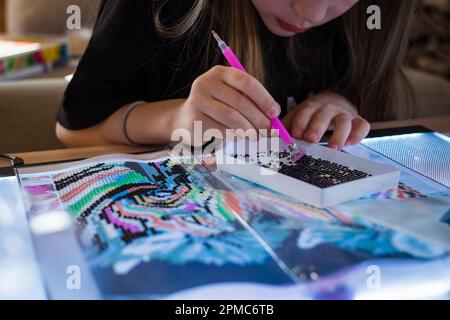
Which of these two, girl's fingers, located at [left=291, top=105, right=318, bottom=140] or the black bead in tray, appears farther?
girl's fingers, located at [left=291, top=105, right=318, bottom=140]

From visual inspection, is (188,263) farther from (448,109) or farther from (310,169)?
(448,109)

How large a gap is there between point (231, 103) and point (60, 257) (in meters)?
0.24

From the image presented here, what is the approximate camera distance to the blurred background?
916 millimetres

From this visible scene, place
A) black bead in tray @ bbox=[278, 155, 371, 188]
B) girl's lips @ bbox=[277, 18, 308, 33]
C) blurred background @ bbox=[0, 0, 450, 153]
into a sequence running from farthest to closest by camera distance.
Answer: blurred background @ bbox=[0, 0, 450, 153] → girl's lips @ bbox=[277, 18, 308, 33] → black bead in tray @ bbox=[278, 155, 371, 188]

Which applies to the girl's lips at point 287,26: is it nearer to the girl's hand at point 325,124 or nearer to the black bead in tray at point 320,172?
the girl's hand at point 325,124

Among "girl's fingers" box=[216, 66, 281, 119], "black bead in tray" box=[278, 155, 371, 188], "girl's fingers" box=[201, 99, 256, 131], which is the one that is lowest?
"black bead in tray" box=[278, 155, 371, 188]

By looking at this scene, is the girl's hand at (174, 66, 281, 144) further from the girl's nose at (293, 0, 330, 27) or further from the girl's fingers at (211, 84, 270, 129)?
the girl's nose at (293, 0, 330, 27)

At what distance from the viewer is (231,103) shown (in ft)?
1.78

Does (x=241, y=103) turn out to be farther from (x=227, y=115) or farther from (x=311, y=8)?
(x=311, y=8)

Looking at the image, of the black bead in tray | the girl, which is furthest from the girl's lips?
the black bead in tray

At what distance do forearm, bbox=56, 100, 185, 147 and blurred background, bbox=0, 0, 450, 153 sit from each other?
Result: 0.17m

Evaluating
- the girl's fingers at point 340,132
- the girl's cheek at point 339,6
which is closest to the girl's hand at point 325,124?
the girl's fingers at point 340,132
